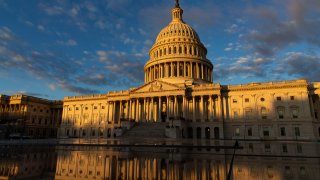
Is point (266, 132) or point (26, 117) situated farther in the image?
point (26, 117)

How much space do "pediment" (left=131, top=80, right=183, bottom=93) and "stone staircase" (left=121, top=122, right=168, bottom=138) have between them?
11.7 meters

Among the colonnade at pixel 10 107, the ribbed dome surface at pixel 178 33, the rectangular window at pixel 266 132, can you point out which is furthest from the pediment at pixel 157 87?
the colonnade at pixel 10 107

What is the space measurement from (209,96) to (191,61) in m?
23.6

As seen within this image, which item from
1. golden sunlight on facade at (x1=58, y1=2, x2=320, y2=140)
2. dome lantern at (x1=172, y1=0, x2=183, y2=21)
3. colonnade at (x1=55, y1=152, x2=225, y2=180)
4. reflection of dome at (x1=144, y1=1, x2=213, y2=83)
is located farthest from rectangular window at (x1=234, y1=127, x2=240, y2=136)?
dome lantern at (x1=172, y1=0, x2=183, y2=21)

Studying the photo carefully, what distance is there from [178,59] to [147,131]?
38046mm

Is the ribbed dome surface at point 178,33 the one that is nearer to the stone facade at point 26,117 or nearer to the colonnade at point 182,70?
the colonnade at point 182,70

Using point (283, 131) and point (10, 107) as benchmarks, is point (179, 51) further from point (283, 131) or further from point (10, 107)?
point (10, 107)

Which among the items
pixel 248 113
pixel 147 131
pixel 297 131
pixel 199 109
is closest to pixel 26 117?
pixel 147 131

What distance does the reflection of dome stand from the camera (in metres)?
89.8

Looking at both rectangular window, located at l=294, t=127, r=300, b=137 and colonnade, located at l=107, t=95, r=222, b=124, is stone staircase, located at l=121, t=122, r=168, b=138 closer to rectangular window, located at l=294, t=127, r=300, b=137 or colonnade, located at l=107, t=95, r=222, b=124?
colonnade, located at l=107, t=95, r=222, b=124

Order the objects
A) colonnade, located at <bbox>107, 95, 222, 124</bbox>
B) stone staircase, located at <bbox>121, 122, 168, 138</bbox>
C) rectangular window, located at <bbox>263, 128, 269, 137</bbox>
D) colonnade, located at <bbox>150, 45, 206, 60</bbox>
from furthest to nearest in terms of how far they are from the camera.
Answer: colonnade, located at <bbox>150, 45, 206, 60</bbox> → colonnade, located at <bbox>107, 95, 222, 124</bbox> → rectangular window, located at <bbox>263, 128, 269, 137</bbox> → stone staircase, located at <bbox>121, 122, 168, 138</bbox>

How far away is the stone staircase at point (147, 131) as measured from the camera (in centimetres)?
5829

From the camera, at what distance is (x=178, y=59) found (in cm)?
8975

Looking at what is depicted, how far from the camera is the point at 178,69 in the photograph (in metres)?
89.4
